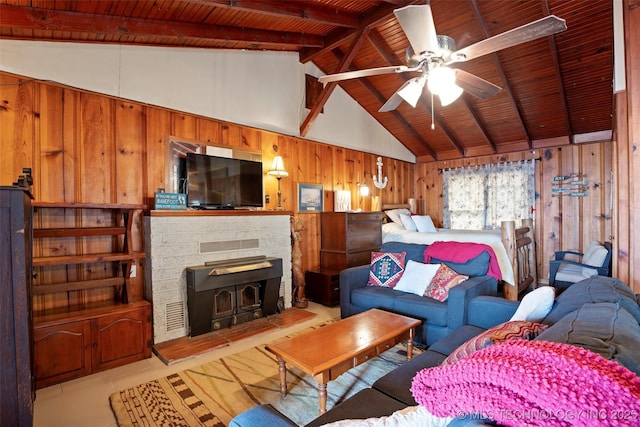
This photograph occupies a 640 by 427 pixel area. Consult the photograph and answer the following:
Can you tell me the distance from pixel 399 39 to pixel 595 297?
3.87 meters

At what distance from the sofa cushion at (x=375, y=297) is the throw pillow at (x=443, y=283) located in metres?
0.31

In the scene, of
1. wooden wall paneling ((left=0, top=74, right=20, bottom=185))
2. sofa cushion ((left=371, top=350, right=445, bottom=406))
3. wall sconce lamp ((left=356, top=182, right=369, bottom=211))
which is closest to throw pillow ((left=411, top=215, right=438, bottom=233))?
wall sconce lamp ((left=356, top=182, right=369, bottom=211))

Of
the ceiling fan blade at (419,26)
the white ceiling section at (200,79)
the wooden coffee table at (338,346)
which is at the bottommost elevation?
the wooden coffee table at (338,346)

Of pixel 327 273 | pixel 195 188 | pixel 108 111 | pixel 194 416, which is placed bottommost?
pixel 194 416

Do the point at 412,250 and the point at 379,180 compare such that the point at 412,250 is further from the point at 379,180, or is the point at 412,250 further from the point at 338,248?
the point at 379,180

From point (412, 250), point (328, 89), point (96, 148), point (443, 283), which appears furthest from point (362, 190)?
point (96, 148)

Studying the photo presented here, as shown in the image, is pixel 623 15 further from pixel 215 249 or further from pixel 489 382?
pixel 215 249

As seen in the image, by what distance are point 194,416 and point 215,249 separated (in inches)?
70.3

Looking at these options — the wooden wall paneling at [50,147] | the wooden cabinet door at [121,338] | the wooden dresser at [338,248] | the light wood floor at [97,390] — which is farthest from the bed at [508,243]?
the wooden wall paneling at [50,147]

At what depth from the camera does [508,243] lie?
3801 mm

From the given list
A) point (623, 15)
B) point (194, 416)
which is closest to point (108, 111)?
point (194, 416)

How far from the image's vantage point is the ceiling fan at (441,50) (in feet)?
5.95

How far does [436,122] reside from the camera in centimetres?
560

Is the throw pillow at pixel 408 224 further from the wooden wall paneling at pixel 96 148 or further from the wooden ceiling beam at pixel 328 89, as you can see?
the wooden wall paneling at pixel 96 148
